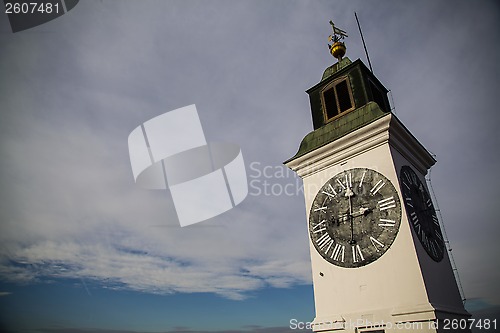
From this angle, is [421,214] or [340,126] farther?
[340,126]

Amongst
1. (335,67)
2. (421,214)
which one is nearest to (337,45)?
(335,67)

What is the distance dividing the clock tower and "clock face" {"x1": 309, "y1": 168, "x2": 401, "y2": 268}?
0.10 feet

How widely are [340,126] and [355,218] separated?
3.90m

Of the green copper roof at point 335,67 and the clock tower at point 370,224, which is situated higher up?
the green copper roof at point 335,67

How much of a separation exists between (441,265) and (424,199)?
2.59m

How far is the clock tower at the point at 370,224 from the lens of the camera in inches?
352

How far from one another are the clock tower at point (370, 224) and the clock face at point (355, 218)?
1.2 inches

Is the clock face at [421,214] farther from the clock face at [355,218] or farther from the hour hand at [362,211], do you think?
the hour hand at [362,211]

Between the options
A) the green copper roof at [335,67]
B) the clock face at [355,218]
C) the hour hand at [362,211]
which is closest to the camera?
the clock face at [355,218]

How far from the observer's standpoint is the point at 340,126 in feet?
41.4

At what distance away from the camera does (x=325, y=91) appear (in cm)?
1445

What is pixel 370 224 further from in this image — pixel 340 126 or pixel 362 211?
pixel 340 126

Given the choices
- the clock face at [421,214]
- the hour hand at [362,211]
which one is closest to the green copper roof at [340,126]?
the clock face at [421,214]

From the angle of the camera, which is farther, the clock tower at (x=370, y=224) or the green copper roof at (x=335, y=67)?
the green copper roof at (x=335, y=67)
